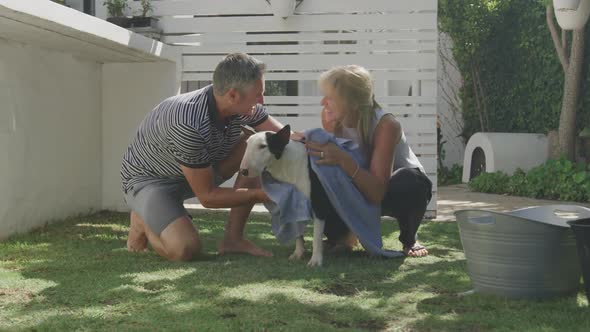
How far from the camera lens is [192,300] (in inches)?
127

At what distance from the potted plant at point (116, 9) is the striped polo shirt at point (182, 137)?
2.86 metres

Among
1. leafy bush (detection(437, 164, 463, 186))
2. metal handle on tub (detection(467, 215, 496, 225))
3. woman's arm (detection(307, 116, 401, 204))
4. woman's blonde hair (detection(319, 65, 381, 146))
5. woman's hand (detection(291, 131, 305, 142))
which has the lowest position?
leafy bush (detection(437, 164, 463, 186))

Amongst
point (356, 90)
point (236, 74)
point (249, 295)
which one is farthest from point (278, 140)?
point (249, 295)

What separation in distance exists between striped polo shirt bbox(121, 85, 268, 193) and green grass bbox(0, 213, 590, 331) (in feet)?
1.83

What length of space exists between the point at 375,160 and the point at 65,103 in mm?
3081

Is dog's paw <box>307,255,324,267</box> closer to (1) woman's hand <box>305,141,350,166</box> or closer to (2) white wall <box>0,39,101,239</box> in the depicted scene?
(1) woman's hand <box>305,141,350,166</box>

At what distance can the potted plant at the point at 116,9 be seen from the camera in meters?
7.15

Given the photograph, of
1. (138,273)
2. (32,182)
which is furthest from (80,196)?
(138,273)

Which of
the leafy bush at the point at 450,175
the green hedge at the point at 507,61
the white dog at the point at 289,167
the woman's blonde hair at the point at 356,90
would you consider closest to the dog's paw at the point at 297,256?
the white dog at the point at 289,167

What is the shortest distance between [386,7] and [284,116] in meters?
1.41

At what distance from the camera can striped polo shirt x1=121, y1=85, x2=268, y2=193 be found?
4133 mm

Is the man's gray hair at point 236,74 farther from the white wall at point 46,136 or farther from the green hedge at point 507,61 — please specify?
the green hedge at point 507,61

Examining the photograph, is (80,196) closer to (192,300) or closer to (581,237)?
(192,300)

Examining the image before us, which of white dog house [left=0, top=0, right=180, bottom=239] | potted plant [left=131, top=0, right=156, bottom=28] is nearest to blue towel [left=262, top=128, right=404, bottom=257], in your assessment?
white dog house [left=0, top=0, right=180, bottom=239]
